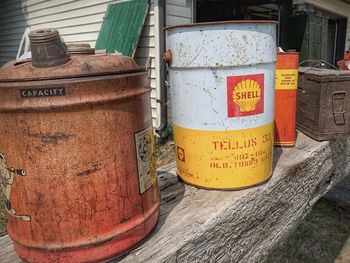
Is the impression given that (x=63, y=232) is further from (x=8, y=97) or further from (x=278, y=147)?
(x=278, y=147)

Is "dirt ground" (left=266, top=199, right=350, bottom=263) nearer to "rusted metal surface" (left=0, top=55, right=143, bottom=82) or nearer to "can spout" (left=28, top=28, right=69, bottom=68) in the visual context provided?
"rusted metal surface" (left=0, top=55, right=143, bottom=82)

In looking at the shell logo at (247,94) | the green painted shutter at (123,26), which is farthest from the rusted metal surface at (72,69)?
the green painted shutter at (123,26)

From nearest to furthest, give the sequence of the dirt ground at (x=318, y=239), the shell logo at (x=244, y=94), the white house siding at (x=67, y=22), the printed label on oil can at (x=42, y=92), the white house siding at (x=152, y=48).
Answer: the printed label on oil can at (x=42, y=92) → the shell logo at (x=244, y=94) → the dirt ground at (x=318, y=239) → the white house siding at (x=152, y=48) → the white house siding at (x=67, y=22)

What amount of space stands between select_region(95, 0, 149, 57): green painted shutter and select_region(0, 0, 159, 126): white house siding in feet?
0.58

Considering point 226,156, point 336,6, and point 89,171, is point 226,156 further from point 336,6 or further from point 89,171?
point 336,6

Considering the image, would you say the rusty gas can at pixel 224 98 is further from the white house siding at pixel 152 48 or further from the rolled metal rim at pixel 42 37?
the white house siding at pixel 152 48

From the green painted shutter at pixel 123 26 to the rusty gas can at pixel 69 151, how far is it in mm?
3660

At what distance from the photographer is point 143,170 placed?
1.10 metres

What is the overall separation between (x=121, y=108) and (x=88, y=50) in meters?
0.23

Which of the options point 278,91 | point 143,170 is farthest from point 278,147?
point 143,170

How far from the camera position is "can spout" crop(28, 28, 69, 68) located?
2.94 ft

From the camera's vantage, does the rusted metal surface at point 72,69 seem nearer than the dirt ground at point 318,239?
Yes

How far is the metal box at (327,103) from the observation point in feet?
6.77

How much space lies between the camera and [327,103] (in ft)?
6.90
